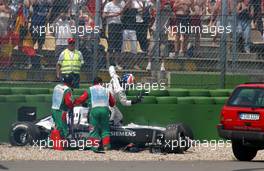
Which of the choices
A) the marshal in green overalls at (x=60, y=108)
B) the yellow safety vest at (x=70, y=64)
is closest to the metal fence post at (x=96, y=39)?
the yellow safety vest at (x=70, y=64)

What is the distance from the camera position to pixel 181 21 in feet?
64.6

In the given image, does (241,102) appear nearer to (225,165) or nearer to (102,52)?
(225,165)

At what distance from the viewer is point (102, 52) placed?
19.4m

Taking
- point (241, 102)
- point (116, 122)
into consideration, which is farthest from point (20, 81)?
point (241, 102)


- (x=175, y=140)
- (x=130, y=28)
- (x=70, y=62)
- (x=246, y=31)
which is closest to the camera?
(x=175, y=140)

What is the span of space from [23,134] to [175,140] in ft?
10.2

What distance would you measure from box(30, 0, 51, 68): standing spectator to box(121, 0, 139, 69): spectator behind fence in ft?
5.56

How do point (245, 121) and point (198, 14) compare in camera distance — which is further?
point (198, 14)

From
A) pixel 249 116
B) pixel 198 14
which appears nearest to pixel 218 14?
pixel 198 14

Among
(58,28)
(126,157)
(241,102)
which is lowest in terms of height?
(126,157)

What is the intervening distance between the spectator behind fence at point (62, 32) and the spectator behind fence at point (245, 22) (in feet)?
12.4

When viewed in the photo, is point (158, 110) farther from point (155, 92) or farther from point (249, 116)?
point (249, 116)

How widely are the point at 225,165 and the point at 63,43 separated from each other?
5.47 meters

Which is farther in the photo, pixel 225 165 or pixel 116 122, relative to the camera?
pixel 116 122
